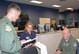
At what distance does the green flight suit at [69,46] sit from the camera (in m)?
3.00

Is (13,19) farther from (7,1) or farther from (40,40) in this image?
(7,1)

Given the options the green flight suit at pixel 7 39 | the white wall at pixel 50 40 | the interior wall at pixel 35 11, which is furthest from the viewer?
the interior wall at pixel 35 11

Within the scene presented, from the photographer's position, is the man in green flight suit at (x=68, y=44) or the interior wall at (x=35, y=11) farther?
the interior wall at (x=35, y=11)

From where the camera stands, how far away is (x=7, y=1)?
9000mm

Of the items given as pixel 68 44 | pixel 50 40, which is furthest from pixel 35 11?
pixel 68 44

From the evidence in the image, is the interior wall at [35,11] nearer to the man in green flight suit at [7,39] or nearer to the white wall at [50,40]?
the white wall at [50,40]

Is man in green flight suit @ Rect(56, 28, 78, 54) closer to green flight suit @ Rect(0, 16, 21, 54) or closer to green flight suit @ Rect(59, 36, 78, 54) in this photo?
green flight suit @ Rect(59, 36, 78, 54)

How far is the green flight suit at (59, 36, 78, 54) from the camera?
3000 mm

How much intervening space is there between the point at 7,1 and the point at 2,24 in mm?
7401

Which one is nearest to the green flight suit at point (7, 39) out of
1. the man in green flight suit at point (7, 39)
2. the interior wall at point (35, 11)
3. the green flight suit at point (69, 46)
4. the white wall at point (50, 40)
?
the man in green flight suit at point (7, 39)

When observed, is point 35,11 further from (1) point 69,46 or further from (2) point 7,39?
(2) point 7,39

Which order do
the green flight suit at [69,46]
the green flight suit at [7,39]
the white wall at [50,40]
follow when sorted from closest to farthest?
1. the green flight suit at [7,39]
2. the green flight suit at [69,46]
3. the white wall at [50,40]

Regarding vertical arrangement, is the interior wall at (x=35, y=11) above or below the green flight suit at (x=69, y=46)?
above

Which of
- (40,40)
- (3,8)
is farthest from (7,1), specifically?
(40,40)
